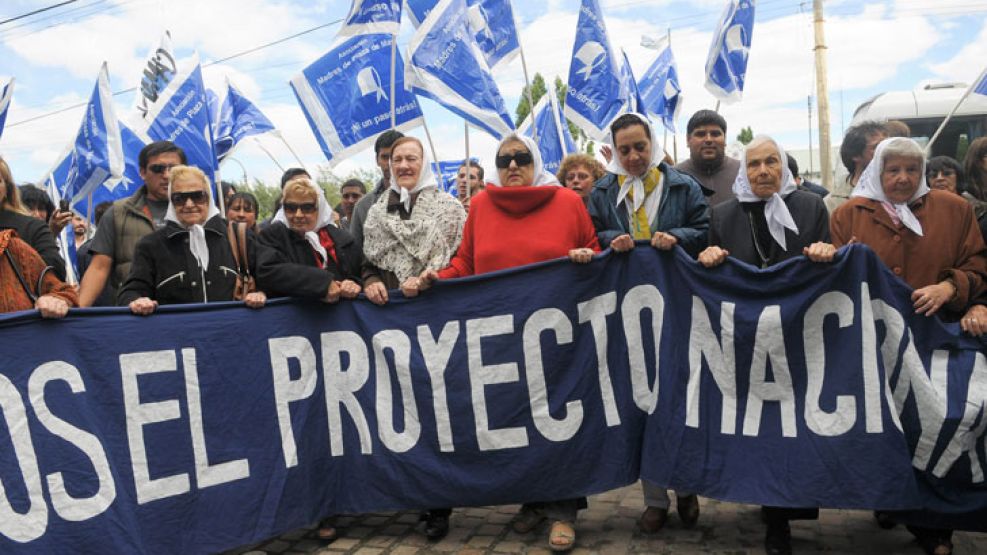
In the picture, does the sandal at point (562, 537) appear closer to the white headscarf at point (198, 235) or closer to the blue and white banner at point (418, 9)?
the white headscarf at point (198, 235)

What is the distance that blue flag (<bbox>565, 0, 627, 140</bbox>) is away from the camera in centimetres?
796

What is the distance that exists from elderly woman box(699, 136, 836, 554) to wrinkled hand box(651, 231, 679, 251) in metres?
0.15

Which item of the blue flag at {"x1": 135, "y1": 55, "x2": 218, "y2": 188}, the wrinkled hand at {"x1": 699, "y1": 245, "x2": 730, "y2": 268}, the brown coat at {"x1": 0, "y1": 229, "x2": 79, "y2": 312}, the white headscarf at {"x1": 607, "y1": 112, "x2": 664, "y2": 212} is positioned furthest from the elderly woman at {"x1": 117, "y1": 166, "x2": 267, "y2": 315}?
the blue flag at {"x1": 135, "y1": 55, "x2": 218, "y2": 188}

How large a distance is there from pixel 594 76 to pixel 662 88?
2.40 m

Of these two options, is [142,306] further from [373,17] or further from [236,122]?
[236,122]

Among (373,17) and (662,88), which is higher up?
(373,17)

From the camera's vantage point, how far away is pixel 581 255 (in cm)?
389

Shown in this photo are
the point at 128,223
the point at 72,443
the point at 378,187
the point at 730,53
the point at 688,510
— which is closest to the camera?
the point at 72,443

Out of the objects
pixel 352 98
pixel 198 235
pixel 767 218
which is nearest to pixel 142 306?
pixel 198 235

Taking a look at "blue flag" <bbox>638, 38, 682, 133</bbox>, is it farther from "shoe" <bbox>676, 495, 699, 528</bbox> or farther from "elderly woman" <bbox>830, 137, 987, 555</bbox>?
"shoe" <bbox>676, 495, 699, 528</bbox>

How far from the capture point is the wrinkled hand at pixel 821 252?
3.57 meters

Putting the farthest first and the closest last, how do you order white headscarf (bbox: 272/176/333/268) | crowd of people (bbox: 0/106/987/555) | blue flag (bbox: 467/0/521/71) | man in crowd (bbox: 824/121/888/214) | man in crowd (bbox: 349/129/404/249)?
blue flag (bbox: 467/0/521/71)
man in crowd (bbox: 349/129/404/249)
man in crowd (bbox: 824/121/888/214)
white headscarf (bbox: 272/176/333/268)
crowd of people (bbox: 0/106/987/555)

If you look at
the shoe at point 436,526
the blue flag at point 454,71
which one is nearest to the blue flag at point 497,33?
the blue flag at point 454,71

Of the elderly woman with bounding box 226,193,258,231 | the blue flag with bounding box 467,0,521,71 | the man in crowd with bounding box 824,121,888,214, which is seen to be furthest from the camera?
the blue flag with bounding box 467,0,521,71
